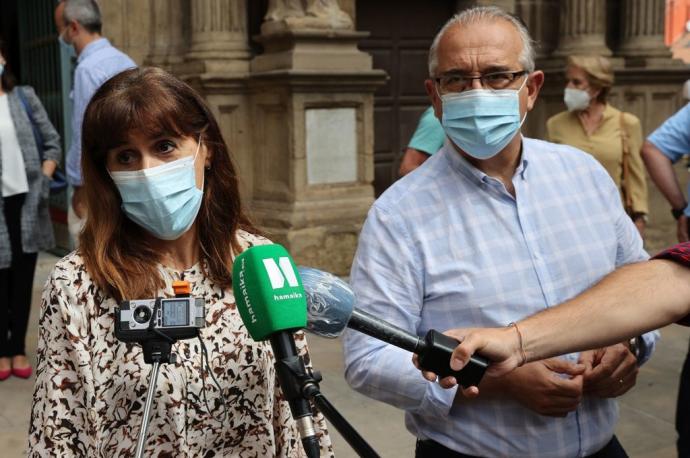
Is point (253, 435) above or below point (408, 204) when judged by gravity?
below

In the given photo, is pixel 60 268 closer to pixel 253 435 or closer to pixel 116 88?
pixel 116 88

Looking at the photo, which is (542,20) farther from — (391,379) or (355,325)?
(355,325)

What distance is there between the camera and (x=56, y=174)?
5812 millimetres

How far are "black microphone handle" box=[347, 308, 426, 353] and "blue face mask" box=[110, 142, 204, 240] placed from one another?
81cm

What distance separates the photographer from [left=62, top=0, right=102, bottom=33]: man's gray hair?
19.2 feet

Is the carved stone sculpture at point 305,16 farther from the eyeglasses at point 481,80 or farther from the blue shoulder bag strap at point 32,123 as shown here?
the eyeglasses at point 481,80

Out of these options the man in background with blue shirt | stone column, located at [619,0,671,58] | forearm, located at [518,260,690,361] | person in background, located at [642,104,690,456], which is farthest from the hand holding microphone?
Answer: stone column, located at [619,0,671,58]

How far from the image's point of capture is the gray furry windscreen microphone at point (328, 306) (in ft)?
4.59

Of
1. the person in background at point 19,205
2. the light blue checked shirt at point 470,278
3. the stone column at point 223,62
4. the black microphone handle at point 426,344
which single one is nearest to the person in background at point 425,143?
the person in background at point 19,205

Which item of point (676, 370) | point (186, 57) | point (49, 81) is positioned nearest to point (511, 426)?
point (676, 370)

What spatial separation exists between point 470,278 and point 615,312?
44cm

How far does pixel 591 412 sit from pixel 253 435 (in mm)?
804

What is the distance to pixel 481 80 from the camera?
91.4 inches

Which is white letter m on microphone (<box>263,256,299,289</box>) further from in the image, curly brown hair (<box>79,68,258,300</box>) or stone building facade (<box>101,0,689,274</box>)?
stone building facade (<box>101,0,689,274</box>)
